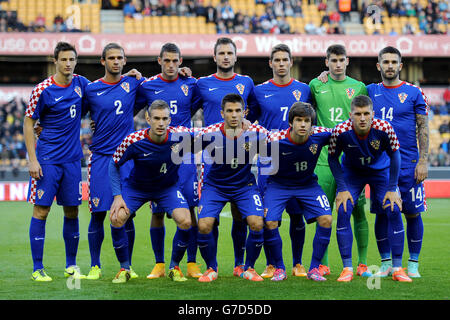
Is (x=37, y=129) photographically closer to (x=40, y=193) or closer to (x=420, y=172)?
(x=40, y=193)

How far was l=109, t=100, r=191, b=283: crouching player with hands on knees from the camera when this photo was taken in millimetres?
5902

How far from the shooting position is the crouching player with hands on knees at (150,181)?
590 centimetres

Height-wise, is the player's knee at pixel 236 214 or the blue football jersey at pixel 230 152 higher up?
the blue football jersey at pixel 230 152

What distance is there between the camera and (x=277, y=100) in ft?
21.1

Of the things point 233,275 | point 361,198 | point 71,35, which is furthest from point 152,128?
point 71,35

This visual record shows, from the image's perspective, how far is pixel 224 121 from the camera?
6.08 meters

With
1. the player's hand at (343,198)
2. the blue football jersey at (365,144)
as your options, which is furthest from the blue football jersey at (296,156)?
the player's hand at (343,198)

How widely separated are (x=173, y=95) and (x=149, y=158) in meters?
0.81

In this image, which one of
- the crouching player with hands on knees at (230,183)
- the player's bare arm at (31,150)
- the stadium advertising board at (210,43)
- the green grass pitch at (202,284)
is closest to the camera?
the green grass pitch at (202,284)

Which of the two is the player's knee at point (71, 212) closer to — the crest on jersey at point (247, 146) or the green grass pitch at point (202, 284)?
the green grass pitch at point (202, 284)

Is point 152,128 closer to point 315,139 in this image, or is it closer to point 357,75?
point 315,139

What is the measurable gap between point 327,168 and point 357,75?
64.7 feet

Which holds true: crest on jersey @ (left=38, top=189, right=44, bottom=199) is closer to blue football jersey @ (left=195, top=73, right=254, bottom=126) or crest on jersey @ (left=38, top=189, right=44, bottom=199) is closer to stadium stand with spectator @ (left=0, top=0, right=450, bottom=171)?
blue football jersey @ (left=195, top=73, right=254, bottom=126)

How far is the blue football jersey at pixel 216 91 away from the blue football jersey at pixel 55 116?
1188 mm
